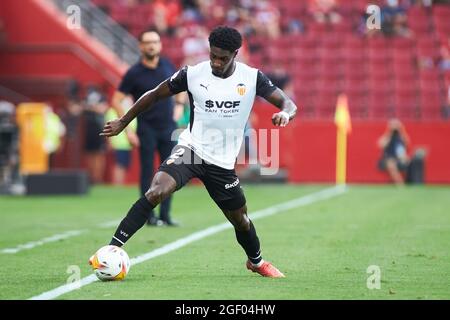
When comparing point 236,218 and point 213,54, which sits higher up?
point 213,54

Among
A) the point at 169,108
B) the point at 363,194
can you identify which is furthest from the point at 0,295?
the point at 363,194

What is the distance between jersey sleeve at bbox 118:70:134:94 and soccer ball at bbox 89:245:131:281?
218 inches

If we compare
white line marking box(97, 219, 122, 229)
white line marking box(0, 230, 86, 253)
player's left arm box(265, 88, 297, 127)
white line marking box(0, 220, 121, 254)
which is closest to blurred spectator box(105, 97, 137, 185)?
white line marking box(97, 219, 122, 229)

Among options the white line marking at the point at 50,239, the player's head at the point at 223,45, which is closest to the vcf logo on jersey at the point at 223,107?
the player's head at the point at 223,45

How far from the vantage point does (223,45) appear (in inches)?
344

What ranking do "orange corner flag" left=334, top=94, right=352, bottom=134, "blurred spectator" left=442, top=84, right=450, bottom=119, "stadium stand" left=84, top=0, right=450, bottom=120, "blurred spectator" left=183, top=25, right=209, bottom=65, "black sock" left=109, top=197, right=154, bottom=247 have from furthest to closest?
"stadium stand" left=84, top=0, right=450, bottom=120 < "blurred spectator" left=183, top=25, right=209, bottom=65 < "blurred spectator" left=442, top=84, right=450, bottom=119 < "orange corner flag" left=334, top=94, right=352, bottom=134 < "black sock" left=109, top=197, right=154, bottom=247

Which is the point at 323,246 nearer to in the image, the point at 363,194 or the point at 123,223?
the point at 123,223

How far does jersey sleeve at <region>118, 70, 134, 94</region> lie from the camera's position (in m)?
14.1

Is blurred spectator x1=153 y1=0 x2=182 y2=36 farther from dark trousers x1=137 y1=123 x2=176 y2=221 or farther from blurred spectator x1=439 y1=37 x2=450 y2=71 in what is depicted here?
dark trousers x1=137 y1=123 x2=176 y2=221

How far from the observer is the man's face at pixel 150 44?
13.8 m

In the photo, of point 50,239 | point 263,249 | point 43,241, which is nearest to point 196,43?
point 50,239

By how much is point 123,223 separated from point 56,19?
2037 centimetres

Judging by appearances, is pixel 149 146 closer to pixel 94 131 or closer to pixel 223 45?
pixel 223 45

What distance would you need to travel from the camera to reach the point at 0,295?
26.2 ft
